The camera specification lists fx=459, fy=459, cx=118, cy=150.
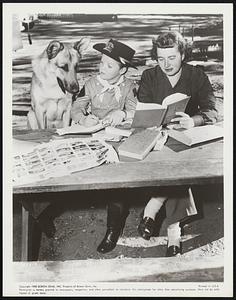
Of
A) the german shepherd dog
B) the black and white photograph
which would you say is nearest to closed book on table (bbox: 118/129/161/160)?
the black and white photograph

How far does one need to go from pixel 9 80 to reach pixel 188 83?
358 millimetres

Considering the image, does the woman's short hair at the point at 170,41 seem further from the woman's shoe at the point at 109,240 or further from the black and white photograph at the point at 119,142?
the woman's shoe at the point at 109,240

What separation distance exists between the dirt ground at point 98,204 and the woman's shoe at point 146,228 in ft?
0.03

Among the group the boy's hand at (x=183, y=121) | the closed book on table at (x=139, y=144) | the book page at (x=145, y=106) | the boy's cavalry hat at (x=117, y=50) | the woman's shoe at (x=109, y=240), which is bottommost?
the woman's shoe at (x=109, y=240)

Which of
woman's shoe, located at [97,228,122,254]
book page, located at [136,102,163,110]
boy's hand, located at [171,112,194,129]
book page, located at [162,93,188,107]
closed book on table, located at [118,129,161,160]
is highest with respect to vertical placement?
book page, located at [162,93,188,107]

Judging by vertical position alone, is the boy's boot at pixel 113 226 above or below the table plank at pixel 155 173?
below

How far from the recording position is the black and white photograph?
0.90m

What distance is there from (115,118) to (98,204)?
0.17 metres

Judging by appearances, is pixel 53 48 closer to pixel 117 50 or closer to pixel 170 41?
pixel 117 50

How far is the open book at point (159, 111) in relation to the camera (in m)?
0.92

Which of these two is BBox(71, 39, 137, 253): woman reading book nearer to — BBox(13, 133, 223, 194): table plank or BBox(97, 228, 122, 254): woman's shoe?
BBox(13, 133, 223, 194): table plank

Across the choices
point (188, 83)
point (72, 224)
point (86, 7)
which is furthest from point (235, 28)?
point (72, 224)

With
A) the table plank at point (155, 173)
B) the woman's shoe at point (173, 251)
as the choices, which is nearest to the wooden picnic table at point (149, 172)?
the table plank at point (155, 173)

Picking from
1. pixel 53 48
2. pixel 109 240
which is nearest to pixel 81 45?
pixel 53 48
